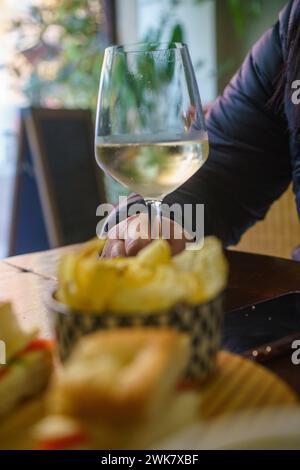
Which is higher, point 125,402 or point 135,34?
point 135,34

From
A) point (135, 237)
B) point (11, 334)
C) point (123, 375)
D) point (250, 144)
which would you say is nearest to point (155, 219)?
point (135, 237)

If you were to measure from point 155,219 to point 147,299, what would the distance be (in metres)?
0.40

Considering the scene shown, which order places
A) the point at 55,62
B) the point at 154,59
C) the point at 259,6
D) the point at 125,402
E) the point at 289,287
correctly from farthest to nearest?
the point at 55,62
the point at 259,6
the point at 289,287
the point at 154,59
the point at 125,402

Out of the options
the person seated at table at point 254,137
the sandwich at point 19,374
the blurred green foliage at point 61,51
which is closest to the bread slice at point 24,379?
the sandwich at point 19,374

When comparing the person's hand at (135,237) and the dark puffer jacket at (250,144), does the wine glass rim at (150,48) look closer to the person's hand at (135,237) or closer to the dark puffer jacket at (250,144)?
the person's hand at (135,237)

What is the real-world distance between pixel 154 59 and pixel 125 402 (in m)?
0.38

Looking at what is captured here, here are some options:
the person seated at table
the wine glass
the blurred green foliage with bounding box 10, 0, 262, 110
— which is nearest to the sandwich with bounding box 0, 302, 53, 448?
the wine glass

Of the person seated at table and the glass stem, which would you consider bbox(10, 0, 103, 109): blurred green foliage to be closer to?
the person seated at table

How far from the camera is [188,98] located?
1.91 ft

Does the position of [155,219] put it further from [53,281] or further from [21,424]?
[21,424]

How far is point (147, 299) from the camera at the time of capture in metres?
0.32
